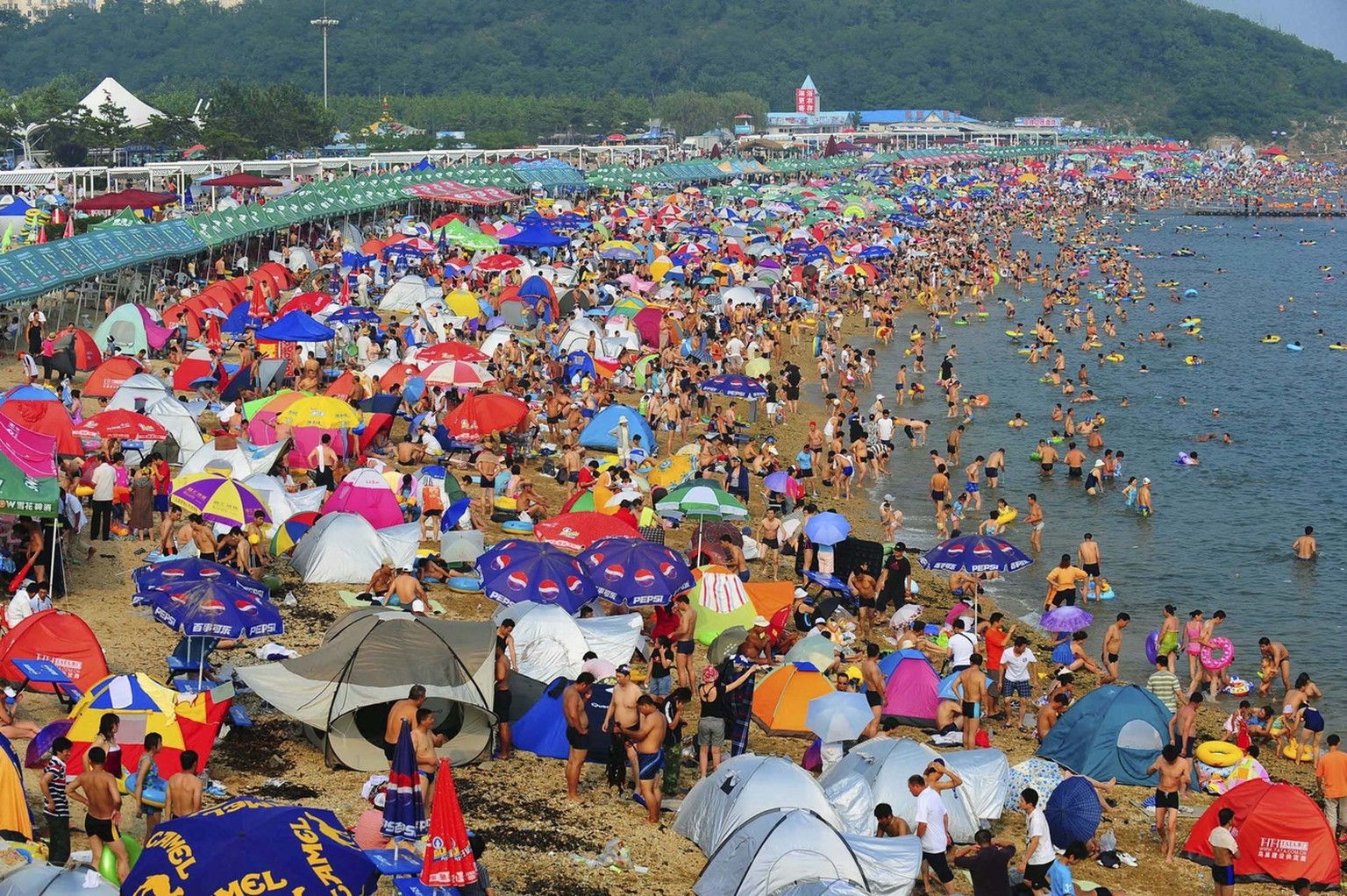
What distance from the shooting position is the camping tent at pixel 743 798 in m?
10.4

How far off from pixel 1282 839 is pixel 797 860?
428 cm

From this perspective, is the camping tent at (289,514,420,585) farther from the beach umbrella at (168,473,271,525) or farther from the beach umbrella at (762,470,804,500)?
the beach umbrella at (762,470,804,500)

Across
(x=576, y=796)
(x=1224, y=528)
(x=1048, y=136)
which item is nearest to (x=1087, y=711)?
(x=576, y=796)

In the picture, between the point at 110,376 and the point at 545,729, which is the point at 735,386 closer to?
the point at 110,376

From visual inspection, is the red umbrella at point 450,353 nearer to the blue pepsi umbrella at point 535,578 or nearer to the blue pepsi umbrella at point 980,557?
the blue pepsi umbrella at point 535,578

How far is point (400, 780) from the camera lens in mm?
9867

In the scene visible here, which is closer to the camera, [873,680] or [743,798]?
[743,798]

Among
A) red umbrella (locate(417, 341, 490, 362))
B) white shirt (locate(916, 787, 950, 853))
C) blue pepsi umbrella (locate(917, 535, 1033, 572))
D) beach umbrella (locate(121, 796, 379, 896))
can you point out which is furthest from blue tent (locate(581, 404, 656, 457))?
beach umbrella (locate(121, 796, 379, 896))

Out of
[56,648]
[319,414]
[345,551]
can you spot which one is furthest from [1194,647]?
[56,648]

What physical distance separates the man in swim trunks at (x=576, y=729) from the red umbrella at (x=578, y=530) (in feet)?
14.6

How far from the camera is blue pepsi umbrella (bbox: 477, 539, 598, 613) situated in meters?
14.5

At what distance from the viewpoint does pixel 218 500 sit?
1592 centimetres

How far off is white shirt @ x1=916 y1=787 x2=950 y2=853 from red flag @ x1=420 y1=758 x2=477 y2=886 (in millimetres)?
3294

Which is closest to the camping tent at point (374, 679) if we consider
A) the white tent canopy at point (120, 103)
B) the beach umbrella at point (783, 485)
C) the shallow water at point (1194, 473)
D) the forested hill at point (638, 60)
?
the shallow water at point (1194, 473)
